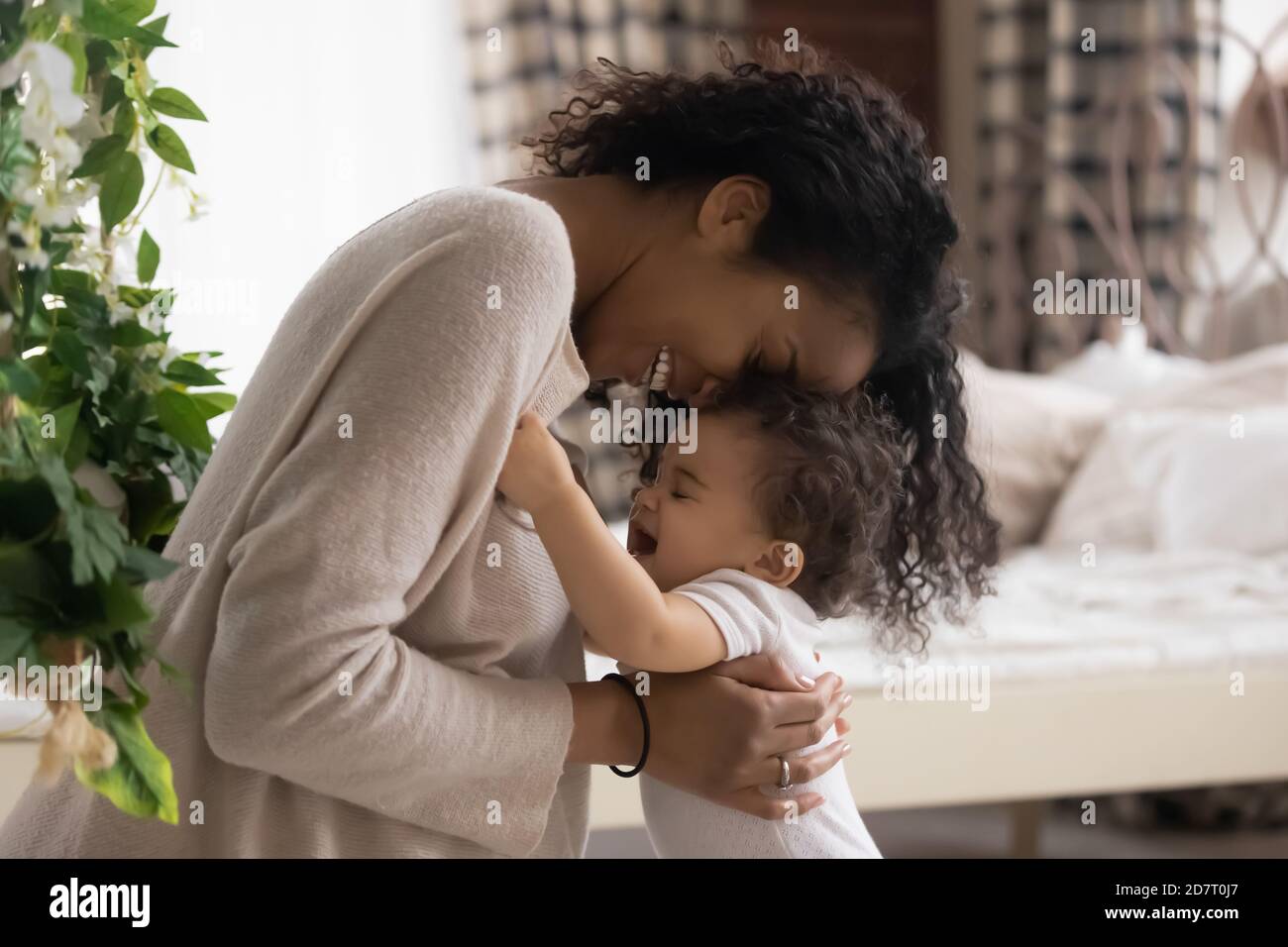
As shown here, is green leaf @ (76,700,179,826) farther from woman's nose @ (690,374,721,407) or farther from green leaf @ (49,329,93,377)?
woman's nose @ (690,374,721,407)

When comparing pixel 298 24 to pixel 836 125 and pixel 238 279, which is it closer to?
pixel 238 279

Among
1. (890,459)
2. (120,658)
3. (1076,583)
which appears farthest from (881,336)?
(1076,583)

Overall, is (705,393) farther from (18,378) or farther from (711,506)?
(18,378)

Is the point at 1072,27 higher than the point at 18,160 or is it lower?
higher

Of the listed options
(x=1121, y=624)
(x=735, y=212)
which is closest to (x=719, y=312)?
(x=735, y=212)

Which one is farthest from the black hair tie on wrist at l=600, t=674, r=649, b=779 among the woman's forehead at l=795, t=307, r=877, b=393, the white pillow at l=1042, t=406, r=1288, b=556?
the white pillow at l=1042, t=406, r=1288, b=556

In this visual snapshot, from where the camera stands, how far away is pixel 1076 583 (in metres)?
2.20

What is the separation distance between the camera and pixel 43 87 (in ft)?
1.81

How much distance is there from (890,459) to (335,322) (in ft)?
1.64

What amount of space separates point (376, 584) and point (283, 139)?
2.51 meters

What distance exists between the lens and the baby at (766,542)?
3.35 feet

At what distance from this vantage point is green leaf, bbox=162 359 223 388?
89 centimetres

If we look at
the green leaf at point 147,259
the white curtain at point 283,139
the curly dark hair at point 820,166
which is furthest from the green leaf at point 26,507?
the white curtain at point 283,139

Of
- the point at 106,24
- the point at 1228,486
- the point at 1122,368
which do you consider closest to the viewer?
the point at 106,24
